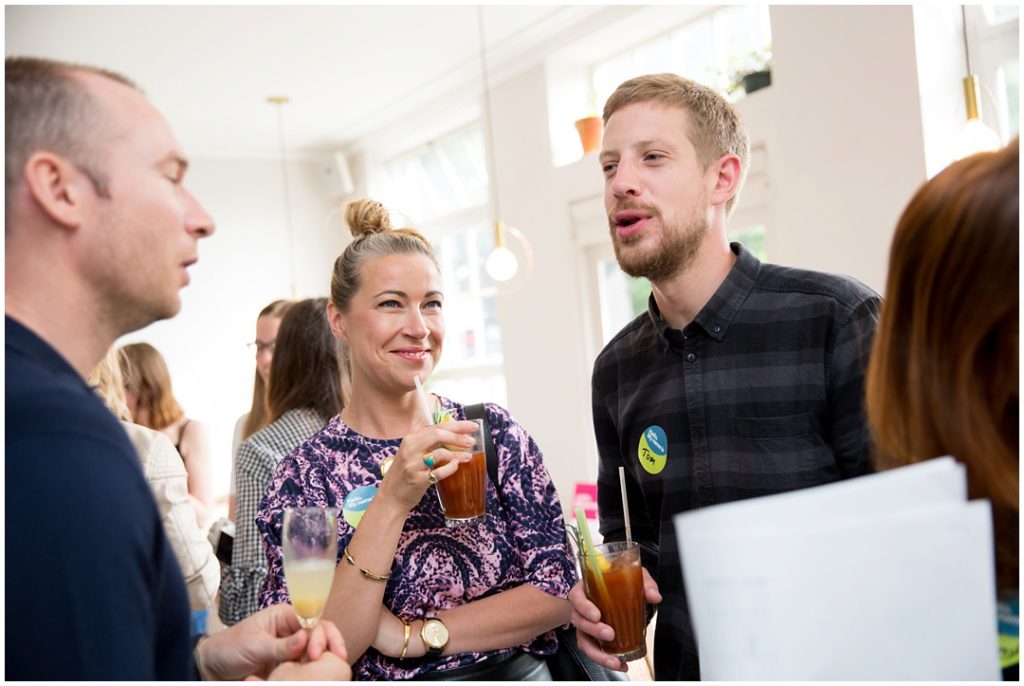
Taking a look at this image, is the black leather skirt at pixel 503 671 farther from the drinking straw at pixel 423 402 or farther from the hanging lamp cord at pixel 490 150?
the hanging lamp cord at pixel 490 150

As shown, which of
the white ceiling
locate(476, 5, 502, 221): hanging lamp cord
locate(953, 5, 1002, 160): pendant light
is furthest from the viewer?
locate(476, 5, 502, 221): hanging lamp cord

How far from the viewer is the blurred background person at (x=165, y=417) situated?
158 inches

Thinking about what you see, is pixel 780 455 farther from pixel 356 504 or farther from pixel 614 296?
pixel 614 296

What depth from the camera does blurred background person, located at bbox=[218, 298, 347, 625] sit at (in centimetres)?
268

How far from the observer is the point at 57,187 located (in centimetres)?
105

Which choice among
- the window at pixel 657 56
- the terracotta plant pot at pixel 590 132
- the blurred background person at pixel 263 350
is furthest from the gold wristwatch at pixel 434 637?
the terracotta plant pot at pixel 590 132

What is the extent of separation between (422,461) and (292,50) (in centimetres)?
553

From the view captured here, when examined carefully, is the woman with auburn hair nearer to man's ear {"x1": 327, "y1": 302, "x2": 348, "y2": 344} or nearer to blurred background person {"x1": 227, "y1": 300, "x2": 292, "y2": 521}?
man's ear {"x1": 327, "y1": 302, "x2": 348, "y2": 344}

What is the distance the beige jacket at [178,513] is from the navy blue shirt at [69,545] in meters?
1.41

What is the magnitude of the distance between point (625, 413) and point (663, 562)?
312mm

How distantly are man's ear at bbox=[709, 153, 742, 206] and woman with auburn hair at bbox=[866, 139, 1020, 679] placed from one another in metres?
0.94

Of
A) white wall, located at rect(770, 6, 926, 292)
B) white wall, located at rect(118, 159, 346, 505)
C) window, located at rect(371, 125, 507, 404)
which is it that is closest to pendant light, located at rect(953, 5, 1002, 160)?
white wall, located at rect(770, 6, 926, 292)

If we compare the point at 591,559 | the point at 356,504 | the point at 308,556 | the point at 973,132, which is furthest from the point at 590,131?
the point at 308,556

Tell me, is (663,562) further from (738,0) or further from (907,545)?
(738,0)
